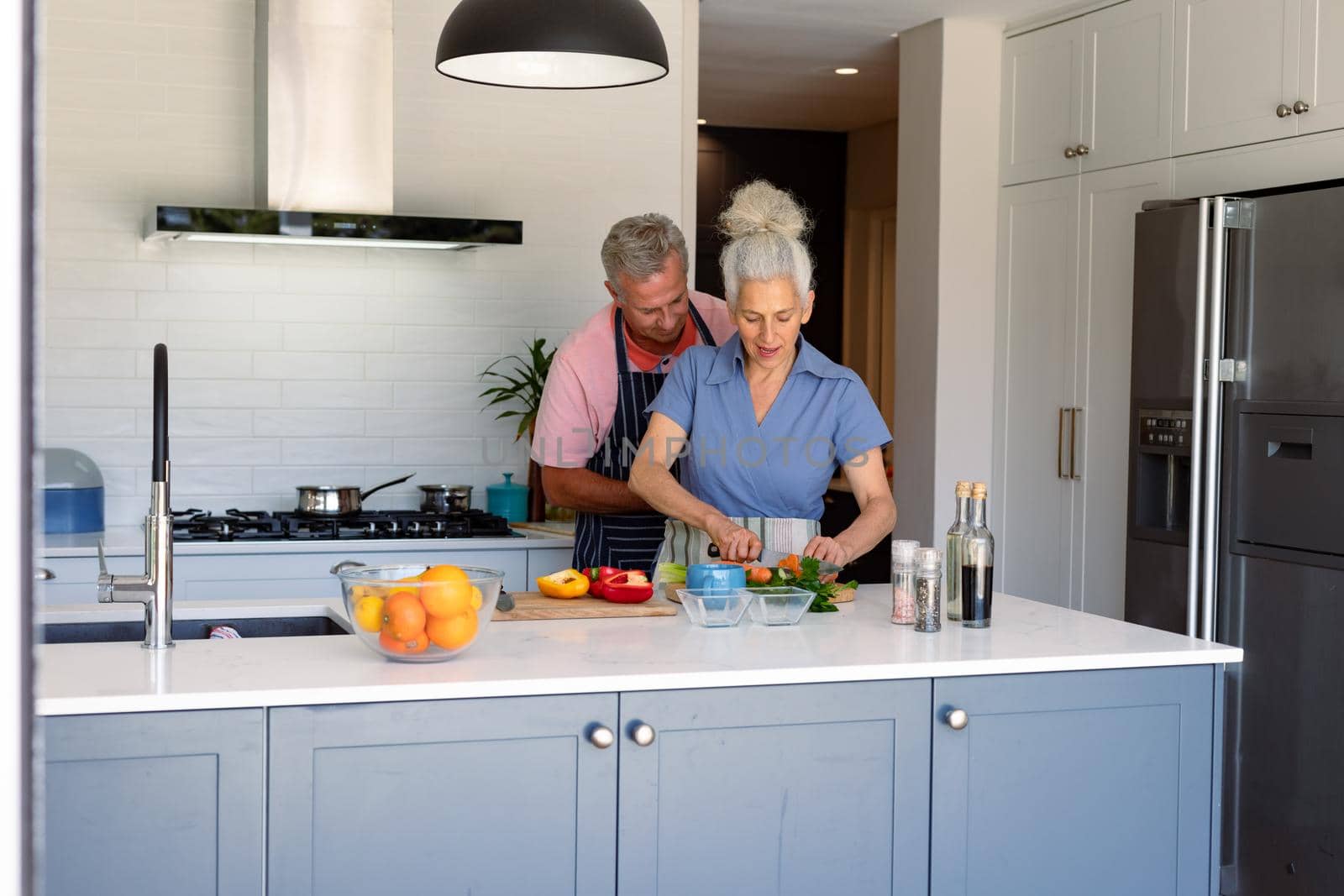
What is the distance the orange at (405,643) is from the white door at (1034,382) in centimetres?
336

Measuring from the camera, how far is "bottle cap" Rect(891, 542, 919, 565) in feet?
7.89

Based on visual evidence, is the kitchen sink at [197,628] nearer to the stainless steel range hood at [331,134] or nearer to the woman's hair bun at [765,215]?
the woman's hair bun at [765,215]

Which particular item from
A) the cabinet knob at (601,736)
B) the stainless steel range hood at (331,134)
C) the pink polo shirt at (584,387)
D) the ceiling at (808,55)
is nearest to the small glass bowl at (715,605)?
the cabinet knob at (601,736)

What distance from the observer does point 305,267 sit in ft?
14.7

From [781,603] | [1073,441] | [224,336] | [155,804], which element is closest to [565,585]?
[781,603]

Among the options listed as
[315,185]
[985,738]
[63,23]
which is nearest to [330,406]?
[315,185]

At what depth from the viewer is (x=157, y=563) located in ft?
6.77

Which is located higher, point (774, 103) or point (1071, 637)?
point (774, 103)

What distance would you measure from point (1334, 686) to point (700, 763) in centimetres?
212

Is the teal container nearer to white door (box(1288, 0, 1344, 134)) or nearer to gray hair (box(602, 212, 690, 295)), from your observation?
gray hair (box(602, 212, 690, 295))

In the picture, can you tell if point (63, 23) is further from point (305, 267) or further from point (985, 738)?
point (985, 738)

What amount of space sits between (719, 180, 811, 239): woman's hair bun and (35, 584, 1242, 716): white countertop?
77cm

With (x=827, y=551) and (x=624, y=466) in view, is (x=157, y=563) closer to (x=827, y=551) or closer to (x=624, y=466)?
(x=827, y=551)

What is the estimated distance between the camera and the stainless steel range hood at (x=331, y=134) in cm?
404
